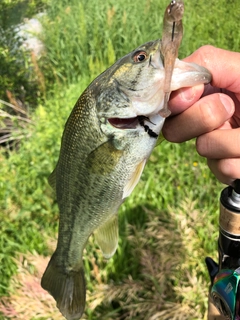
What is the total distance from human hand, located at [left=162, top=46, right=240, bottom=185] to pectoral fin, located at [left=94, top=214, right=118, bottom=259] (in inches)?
17.2

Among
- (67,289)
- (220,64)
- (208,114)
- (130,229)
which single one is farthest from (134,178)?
(130,229)

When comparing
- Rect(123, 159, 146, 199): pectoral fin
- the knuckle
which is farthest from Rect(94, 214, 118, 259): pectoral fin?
the knuckle

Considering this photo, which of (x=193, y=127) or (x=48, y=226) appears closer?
(x=193, y=127)

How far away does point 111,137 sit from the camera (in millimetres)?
1394

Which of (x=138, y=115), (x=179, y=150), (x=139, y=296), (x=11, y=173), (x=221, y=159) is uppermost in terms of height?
(x=138, y=115)

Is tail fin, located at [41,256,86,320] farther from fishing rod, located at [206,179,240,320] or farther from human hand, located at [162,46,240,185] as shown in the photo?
human hand, located at [162,46,240,185]

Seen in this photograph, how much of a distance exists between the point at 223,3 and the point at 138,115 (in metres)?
4.70

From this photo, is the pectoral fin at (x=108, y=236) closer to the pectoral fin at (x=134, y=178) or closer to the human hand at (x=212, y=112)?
the pectoral fin at (x=134, y=178)

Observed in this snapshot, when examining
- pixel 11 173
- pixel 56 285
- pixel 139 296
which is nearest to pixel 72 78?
pixel 11 173

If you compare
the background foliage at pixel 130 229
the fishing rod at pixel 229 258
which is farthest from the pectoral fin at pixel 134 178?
the background foliage at pixel 130 229

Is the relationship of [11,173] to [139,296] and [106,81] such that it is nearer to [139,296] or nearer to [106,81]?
[139,296]

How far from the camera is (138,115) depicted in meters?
1.35

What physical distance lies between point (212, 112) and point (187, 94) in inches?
4.3

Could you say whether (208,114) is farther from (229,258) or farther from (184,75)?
(229,258)
